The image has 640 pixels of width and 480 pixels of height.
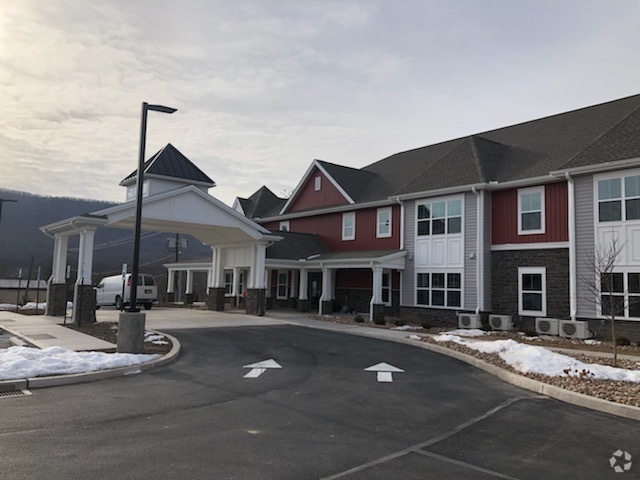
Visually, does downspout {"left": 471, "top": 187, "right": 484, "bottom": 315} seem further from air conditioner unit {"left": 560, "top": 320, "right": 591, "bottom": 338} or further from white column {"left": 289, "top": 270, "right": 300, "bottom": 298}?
white column {"left": 289, "top": 270, "right": 300, "bottom": 298}

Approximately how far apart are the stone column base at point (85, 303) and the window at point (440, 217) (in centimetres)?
1419

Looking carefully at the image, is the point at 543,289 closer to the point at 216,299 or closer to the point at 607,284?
the point at 607,284

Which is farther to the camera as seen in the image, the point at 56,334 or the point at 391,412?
the point at 56,334

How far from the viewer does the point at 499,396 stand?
9039 millimetres

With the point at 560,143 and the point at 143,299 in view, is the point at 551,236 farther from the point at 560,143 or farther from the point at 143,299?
the point at 143,299

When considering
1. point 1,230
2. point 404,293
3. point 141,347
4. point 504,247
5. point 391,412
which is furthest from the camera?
point 1,230

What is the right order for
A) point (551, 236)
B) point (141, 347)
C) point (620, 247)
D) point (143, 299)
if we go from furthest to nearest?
point (143, 299)
point (551, 236)
point (620, 247)
point (141, 347)

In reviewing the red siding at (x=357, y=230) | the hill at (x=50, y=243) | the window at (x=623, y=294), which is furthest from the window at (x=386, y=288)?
the hill at (x=50, y=243)

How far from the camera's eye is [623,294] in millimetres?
16906

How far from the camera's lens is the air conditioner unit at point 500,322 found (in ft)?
64.4

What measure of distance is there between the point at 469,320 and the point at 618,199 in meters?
6.93

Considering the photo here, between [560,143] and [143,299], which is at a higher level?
[560,143]

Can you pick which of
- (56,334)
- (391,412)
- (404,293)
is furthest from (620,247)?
(56,334)

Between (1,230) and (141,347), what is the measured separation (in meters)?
86.3
